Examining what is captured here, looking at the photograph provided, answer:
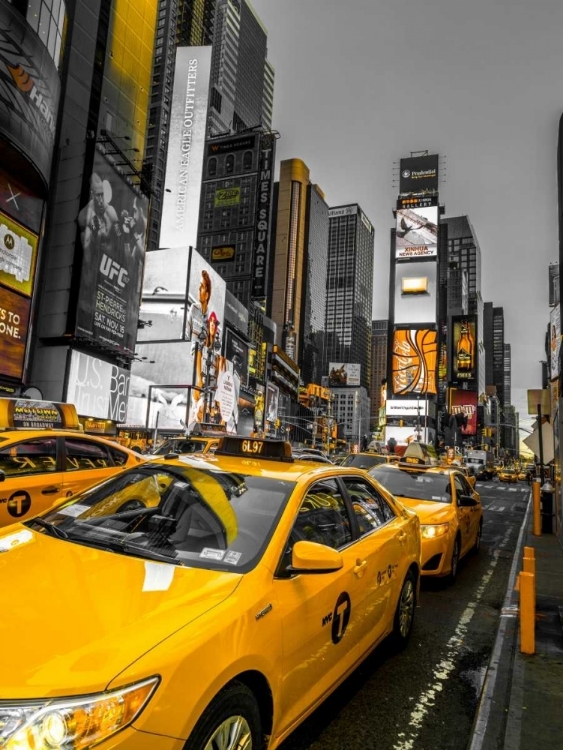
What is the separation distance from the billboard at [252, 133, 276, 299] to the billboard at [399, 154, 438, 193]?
44793mm

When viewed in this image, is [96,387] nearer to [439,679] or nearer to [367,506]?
[367,506]

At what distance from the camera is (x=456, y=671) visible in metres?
4.62

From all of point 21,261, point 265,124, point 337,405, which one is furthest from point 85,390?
point 265,124

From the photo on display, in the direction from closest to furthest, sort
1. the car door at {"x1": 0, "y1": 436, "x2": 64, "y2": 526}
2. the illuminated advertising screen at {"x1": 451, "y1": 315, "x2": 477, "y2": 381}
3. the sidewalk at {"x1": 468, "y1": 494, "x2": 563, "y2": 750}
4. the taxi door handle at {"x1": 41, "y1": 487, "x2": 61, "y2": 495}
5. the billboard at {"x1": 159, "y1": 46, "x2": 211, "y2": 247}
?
the sidewalk at {"x1": 468, "y1": 494, "x2": 563, "y2": 750}, the car door at {"x1": 0, "y1": 436, "x2": 64, "y2": 526}, the taxi door handle at {"x1": 41, "y1": 487, "x2": 61, "y2": 495}, the billboard at {"x1": 159, "y1": 46, "x2": 211, "y2": 247}, the illuminated advertising screen at {"x1": 451, "y1": 315, "x2": 477, "y2": 381}

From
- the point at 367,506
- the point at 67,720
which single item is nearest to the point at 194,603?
the point at 67,720

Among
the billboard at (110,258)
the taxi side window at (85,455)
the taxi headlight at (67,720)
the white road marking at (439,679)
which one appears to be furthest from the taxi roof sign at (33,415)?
the billboard at (110,258)

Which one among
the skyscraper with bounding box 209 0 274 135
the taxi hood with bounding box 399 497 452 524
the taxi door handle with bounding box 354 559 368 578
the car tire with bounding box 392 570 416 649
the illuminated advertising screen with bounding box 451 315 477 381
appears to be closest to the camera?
the taxi door handle with bounding box 354 559 368 578

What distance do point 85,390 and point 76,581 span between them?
108 ft

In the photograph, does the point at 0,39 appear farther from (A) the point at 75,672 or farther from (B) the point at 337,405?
(B) the point at 337,405

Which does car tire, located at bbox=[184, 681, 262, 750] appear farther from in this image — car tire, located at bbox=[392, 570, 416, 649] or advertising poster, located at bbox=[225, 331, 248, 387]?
advertising poster, located at bbox=[225, 331, 248, 387]

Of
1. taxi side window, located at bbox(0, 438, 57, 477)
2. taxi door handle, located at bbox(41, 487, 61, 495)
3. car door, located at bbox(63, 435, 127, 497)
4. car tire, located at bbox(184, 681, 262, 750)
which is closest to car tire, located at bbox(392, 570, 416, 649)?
A: car tire, located at bbox(184, 681, 262, 750)

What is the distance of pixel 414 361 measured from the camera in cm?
9544

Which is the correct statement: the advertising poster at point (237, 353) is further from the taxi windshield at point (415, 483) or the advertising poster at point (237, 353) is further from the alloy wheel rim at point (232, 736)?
the alloy wheel rim at point (232, 736)

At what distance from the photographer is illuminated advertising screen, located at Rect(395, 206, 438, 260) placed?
99.4m
